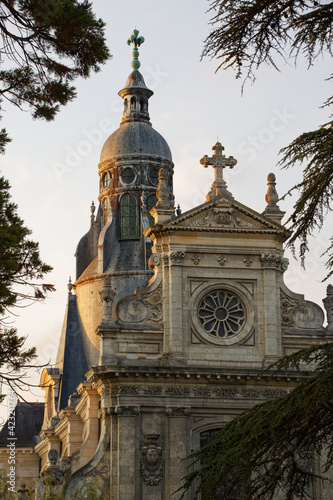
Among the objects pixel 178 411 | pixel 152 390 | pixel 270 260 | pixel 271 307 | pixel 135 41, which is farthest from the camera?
pixel 135 41

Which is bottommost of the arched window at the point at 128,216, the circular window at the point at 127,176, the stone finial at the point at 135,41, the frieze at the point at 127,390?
the frieze at the point at 127,390

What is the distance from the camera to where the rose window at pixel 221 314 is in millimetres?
33125

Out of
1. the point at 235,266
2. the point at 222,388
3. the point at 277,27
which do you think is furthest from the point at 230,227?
the point at 277,27

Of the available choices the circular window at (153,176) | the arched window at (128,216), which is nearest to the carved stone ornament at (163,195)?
the circular window at (153,176)

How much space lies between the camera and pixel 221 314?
109ft

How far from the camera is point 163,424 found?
3162 cm

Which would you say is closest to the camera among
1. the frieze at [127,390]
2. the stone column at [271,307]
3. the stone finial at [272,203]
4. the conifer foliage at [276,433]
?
the conifer foliage at [276,433]

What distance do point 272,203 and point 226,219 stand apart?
6.03 ft

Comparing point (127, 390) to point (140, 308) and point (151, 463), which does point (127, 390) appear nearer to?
point (151, 463)

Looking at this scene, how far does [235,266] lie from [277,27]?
19.7 metres

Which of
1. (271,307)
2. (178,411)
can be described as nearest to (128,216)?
(271,307)

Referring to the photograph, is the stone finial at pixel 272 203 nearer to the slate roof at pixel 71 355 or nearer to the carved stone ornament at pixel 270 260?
the carved stone ornament at pixel 270 260

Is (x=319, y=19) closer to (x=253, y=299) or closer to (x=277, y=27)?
(x=277, y=27)

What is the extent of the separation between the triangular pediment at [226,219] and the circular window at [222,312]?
1.97m
